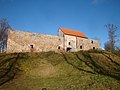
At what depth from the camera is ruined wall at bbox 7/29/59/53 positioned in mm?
29275

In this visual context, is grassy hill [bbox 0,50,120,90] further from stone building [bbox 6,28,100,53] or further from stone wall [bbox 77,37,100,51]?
stone wall [bbox 77,37,100,51]

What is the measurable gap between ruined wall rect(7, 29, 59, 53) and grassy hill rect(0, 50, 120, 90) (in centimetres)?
717

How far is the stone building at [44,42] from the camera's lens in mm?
29531

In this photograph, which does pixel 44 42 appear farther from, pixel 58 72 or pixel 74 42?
pixel 58 72

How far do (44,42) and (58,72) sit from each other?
56.0 ft

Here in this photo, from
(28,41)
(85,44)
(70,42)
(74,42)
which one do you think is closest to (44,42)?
(28,41)

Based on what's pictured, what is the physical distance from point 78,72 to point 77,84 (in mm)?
4445

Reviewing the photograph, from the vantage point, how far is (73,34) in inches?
1574

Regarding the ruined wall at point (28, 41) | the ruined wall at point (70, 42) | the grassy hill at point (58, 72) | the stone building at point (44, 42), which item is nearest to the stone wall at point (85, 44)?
the stone building at point (44, 42)

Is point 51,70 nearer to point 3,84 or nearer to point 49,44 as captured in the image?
point 3,84

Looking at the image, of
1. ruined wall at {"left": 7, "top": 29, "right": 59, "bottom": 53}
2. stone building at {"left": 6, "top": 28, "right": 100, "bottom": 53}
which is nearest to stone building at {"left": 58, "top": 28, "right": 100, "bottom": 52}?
stone building at {"left": 6, "top": 28, "right": 100, "bottom": 53}

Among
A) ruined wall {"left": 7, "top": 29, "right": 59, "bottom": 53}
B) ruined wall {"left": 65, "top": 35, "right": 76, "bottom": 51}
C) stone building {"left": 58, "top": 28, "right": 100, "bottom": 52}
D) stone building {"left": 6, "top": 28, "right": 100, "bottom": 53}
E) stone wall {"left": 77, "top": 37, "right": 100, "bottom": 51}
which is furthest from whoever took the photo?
stone wall {"left": 77, "top": 37, "right": 100, "bottom": 51}

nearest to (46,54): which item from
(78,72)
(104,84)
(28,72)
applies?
(28,72)

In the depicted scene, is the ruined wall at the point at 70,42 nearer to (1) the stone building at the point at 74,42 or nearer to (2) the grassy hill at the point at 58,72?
(1) the stone building at the point at 74,42
